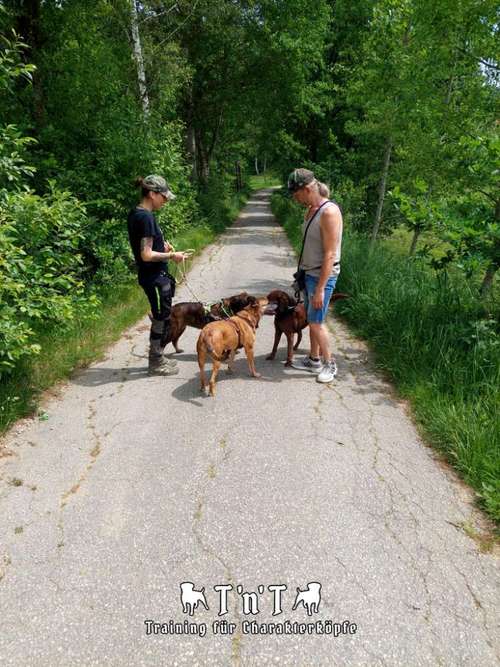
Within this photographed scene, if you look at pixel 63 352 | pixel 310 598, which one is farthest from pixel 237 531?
pixel 63 352

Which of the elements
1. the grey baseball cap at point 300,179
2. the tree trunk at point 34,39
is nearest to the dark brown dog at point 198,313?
the grey baseball cap at point 300,179

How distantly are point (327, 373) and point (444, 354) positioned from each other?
51.1 inches

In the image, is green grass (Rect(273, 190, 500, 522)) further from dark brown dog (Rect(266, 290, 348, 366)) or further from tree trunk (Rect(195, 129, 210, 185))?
tree trunk (Rect(195, 129, 210, 185))

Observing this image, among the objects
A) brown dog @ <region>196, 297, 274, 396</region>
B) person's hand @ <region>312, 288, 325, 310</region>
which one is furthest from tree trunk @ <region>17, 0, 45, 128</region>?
person's hand @ <region>312, 288, 325, 310</region>

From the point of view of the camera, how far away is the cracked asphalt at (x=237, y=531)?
1974 mm

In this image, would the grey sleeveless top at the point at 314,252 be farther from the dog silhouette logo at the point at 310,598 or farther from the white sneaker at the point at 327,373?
the dog silhouette logo at the point at 310,598

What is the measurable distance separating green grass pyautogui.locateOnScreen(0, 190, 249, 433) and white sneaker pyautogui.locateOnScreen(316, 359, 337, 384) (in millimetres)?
2880

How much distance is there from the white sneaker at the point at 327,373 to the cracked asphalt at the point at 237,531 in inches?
10.3

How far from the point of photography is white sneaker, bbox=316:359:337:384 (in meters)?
4.64

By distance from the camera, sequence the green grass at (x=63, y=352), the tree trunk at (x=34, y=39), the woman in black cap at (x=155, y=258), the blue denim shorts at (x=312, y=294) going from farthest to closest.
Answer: the tree trunk at (x=34, y=39)
the blue denim shorts at (x=312, y=294)
the woman in black cap at (x=155, y=258)
the green grass at (x=63, y=352)

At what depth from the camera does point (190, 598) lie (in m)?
2.18

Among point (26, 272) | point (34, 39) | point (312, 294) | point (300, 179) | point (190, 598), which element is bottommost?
point (190, 598)

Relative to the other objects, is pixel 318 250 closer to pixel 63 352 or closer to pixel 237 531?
pixel 237 531

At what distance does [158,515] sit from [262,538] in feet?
2.48
